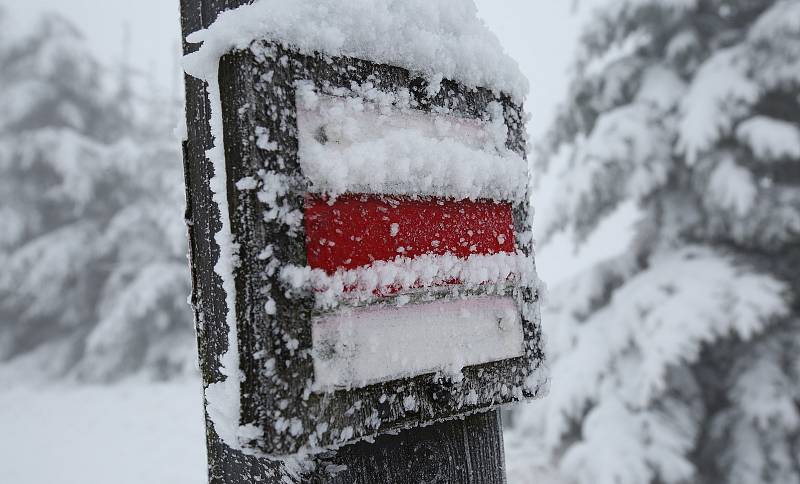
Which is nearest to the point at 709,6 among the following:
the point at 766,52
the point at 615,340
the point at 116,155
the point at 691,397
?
the point at 766,52

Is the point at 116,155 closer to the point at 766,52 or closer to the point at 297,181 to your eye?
the point at 766,52

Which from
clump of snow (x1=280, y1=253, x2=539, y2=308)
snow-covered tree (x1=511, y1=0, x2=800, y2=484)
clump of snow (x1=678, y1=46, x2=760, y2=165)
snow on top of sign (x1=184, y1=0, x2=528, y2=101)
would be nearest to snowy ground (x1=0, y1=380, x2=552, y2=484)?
snow-covered tree (x1=511, y1=0, x2=800, y2=484)

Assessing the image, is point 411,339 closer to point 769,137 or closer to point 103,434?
point 769,137

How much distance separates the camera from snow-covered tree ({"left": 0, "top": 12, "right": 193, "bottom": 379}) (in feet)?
24.6

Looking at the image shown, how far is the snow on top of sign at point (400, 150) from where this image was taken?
0.54 meters

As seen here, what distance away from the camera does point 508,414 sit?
457 cm

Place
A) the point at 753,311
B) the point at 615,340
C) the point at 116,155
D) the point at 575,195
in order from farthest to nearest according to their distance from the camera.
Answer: the point at 116,155 → the point at 575,195 → the point at 615,340 → the point at 753,311

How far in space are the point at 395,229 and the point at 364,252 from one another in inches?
2.0

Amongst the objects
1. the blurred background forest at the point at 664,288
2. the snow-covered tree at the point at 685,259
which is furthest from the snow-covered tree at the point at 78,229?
the snow-covered tree at the point at 685,259

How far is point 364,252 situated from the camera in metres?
0.56

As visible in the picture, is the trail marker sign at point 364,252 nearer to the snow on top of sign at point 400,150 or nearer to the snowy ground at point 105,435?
the snow on top of sign at point 400,150

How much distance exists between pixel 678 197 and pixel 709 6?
134cm

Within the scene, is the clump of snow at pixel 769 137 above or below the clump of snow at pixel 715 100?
below

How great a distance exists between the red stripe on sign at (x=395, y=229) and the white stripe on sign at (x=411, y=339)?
60mm
